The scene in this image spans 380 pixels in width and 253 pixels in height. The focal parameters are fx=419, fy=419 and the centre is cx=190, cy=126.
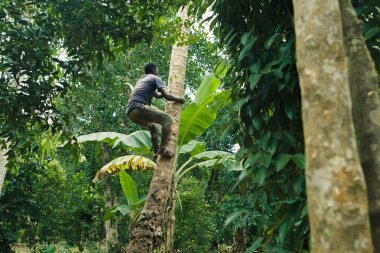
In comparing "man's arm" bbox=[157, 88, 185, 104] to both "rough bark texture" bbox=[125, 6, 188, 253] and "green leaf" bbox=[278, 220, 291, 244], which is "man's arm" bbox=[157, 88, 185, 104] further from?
"green leaf" bbox=[278, 220, 291, 244]

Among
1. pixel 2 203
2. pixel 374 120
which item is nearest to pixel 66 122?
pixel 374 120

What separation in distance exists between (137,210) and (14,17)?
664 centimetres

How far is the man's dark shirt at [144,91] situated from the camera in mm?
5797

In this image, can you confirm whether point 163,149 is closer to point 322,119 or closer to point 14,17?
point 14,17

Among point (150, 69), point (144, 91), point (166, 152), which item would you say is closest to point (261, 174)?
point (166, 152)

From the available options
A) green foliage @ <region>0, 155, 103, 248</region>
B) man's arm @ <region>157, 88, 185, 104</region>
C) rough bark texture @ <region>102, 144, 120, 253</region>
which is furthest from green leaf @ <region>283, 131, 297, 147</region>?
rough bark texture @ <region>102, 144, 120, 253</region>

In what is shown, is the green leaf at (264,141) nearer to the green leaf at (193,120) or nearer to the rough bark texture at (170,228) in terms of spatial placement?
the rough bark texture at (170,228)

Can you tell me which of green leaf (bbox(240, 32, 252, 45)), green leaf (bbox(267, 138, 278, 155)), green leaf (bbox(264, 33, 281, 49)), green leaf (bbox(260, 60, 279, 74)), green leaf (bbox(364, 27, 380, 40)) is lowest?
green leaf (bbox(267, 138, 278, 155))

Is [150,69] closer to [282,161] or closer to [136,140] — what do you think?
[136,140]

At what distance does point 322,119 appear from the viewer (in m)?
1.37

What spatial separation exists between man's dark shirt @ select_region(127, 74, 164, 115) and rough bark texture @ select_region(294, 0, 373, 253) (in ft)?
14.2

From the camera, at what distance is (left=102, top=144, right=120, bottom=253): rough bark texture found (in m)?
13.2

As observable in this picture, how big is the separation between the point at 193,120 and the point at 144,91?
164cm

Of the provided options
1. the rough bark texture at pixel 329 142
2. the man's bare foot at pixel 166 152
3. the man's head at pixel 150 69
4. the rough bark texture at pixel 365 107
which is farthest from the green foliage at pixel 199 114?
the rough bark texture at pixel 329 142
